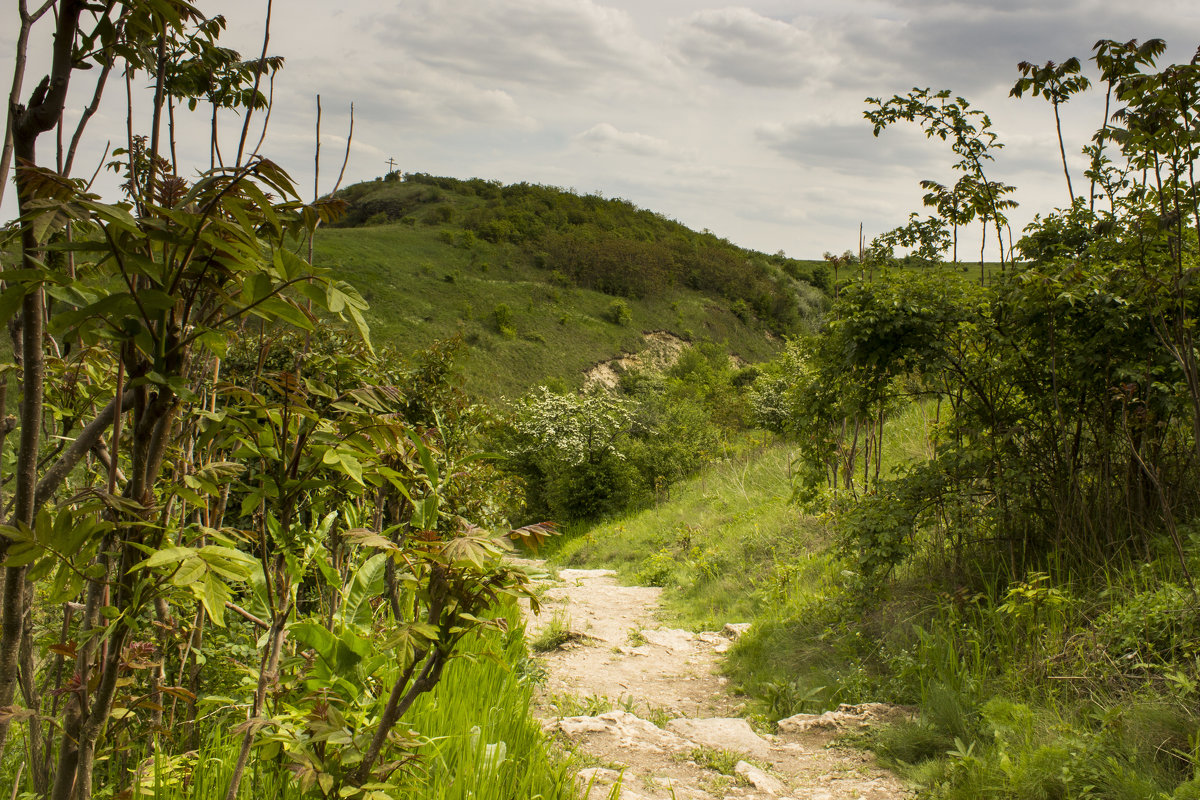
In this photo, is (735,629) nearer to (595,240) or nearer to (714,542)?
(714,542)

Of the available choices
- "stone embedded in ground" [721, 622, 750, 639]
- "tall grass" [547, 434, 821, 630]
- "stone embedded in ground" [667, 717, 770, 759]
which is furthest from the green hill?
"stone embedded in ground" [667, 717, 770, 759]

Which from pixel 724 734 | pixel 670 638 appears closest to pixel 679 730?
pixel 724 734

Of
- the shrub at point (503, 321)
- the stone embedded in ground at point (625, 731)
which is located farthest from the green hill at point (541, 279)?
the stone embedded in ground at point (625, 731)

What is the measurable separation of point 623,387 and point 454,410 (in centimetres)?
3172

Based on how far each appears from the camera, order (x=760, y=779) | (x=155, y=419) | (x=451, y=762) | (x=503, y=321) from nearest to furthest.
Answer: (x=155, y=419) → (x=451, y=762) → (x=760, y=779) → (x=503, y=321)

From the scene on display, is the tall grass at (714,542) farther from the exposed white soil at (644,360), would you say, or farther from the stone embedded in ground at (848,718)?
the exposed white soil at (644,360)

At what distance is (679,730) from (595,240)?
54.6 metres

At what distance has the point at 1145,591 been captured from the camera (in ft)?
12.9

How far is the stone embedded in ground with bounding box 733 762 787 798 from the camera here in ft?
11.1

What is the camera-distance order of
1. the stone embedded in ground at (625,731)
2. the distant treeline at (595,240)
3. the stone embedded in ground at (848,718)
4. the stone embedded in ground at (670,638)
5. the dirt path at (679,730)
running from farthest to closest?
the distant treeline at (595,240)
the stone embedded in ground at (670,638)
the stone embedded in ground at (848,718)
the stone embedded in ground at (625,731)
the dirt path at (679,730)

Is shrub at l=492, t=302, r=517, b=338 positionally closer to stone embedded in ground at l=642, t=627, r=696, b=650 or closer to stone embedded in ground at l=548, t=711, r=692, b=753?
stone embedded in ground at l=642, t=627, r=696, b=650

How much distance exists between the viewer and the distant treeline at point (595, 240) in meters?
52.8

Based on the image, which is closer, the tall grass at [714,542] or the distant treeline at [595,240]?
the tall grass at [714,542]

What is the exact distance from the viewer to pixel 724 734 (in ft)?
13.5
